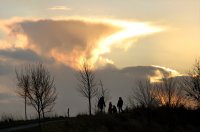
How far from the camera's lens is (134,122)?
5909cm

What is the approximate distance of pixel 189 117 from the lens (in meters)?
69.8

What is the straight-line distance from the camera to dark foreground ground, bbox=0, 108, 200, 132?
48056 millimetres

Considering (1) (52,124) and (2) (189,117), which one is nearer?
(1) (52,124)

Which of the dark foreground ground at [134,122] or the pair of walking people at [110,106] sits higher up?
the pair of walking people at [110,106]

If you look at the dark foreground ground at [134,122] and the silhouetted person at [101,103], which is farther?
the silhouetted person at [101,103]

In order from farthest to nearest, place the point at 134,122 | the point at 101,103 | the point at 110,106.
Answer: the point at 110,106
the point at 134,122
the point at 101,103

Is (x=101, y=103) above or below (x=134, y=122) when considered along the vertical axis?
above

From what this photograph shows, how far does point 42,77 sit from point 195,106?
3176 cm

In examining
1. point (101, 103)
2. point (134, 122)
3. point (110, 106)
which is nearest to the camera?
point (101, 103)

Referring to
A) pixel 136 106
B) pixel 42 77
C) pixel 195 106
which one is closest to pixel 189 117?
pixel 195 106

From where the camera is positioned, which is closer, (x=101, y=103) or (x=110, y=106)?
(x=101, y=103)

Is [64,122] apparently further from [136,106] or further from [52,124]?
[136,106]

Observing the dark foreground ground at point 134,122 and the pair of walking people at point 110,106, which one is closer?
the dark foreground ground at point 134,122

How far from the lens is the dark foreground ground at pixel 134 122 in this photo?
4806 cm
